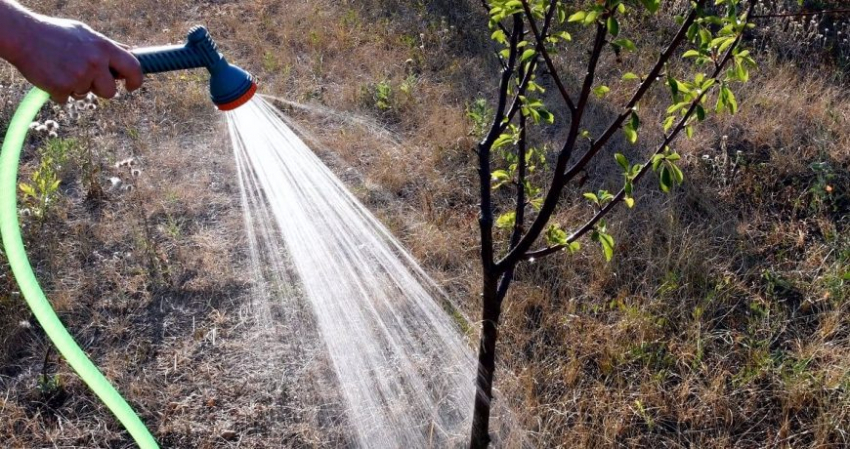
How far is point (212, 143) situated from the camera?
3.63 m

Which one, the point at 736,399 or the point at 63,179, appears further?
the point at 63,179

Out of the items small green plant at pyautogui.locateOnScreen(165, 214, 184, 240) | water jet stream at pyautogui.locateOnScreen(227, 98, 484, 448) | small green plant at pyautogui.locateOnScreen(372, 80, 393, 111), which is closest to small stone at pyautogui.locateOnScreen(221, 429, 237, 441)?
water jet stream at pyautogui.locateOnScreen(227, 98, 484, 448)

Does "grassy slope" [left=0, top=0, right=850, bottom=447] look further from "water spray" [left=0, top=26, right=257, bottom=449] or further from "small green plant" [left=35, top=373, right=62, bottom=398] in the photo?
"water spray" [left=0, top=26, right=257, bottom=449]

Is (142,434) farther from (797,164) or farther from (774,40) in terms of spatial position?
(774,40)

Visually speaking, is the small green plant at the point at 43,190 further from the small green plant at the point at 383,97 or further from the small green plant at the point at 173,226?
A: the small green plant at the point at 383,97

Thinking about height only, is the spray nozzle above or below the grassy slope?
above

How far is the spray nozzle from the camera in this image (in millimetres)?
1711

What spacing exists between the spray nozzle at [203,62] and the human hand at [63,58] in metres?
0.13

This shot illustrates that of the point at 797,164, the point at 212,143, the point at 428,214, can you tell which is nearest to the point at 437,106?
the point at 428,214

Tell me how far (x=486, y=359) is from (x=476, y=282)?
2.75 feet

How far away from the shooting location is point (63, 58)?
1526 mm

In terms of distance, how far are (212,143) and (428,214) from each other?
4.14 feet

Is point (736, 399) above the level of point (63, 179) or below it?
below

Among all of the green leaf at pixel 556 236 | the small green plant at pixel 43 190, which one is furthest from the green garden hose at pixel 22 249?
the green leaf at pixel 556 236
